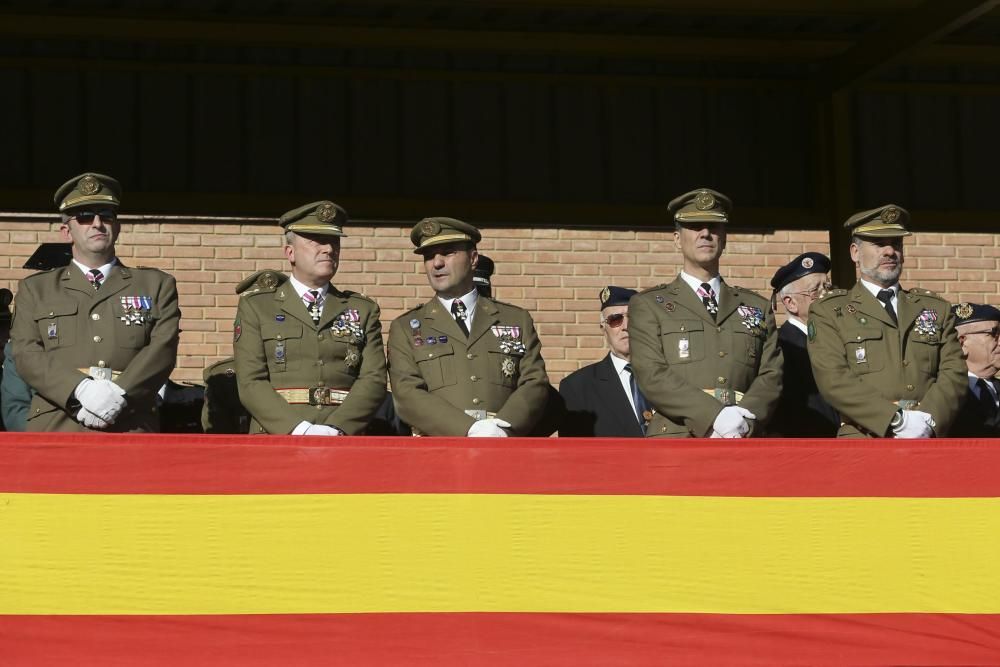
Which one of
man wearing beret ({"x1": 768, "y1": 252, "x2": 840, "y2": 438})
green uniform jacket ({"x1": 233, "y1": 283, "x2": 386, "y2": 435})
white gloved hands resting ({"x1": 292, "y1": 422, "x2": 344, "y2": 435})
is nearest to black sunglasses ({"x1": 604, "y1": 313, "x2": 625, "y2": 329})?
man wearing beret ({"x1": 768, "y1": 252, "x2": 840, "y2": 438})

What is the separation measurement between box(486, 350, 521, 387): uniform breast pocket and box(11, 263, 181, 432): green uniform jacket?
4.20 ft

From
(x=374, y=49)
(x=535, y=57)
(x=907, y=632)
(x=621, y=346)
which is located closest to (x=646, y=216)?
(x=535, y=57)

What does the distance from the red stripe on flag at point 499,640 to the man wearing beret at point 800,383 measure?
1743mm

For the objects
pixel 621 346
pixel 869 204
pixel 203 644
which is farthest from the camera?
pixel 869 204

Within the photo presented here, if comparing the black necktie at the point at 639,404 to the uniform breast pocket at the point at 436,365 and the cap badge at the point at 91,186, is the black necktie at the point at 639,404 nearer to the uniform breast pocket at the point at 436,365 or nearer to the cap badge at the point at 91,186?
the uniform breast pocket at the point at 436,365

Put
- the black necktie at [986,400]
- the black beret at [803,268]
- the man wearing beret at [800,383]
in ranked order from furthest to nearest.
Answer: the black beret at [803,268] < the black necktie at [986,400] < the man wearing beret at [800,383]

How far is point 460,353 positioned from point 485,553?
1444 mm

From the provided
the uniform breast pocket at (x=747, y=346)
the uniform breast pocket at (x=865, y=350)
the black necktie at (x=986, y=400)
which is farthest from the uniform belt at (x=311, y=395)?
the black necktie at (x=986, y=400)

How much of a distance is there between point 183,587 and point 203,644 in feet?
0.63

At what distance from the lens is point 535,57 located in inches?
395

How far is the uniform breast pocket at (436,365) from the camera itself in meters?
6.09

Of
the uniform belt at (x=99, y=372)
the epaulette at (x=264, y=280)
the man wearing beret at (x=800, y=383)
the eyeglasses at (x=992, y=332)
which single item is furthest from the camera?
the eyeglasses at (x=992, y=332)

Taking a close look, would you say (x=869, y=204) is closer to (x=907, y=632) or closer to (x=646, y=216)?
(x=646, y=216)

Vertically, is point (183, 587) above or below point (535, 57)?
below
